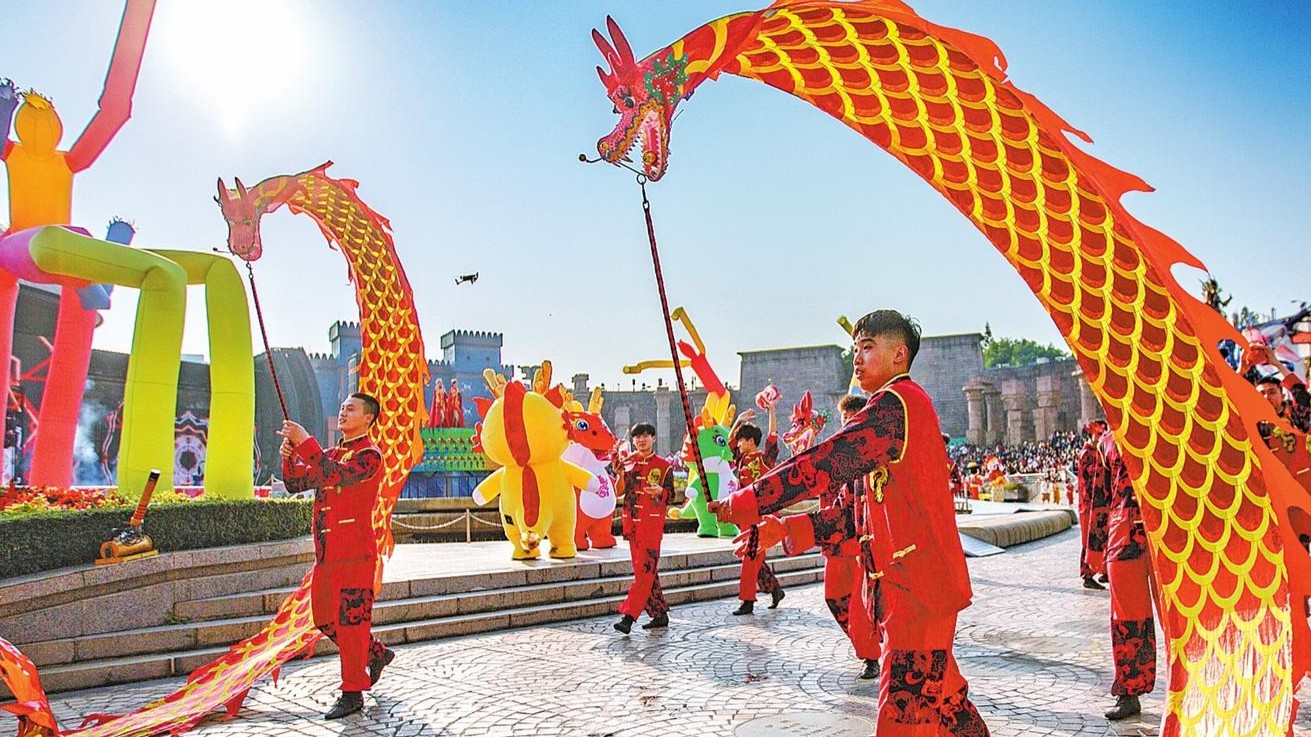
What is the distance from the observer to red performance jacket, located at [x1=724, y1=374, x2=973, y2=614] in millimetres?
2912

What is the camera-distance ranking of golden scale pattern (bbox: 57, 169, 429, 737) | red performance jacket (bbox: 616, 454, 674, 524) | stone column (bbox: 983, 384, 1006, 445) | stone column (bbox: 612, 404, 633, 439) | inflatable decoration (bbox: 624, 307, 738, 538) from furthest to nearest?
stone column (bbox: 983, 384, 1006, 445) → stone column (bbox: 612, 404, 633, 439) → inflatable decoration (bbox: 624, 307, 738, 538) → red performance jacket (bbox: 616, 454, 674, 524) → golden scale pattern (bbox: 57, 169, 429, 737)

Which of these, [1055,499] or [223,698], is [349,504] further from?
[1055,499]

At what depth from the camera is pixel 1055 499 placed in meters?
24.9

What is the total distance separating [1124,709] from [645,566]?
154 inches

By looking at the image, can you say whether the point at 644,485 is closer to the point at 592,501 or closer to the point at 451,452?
the point at 592,501

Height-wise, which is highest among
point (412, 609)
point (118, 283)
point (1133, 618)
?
point (118, 283)

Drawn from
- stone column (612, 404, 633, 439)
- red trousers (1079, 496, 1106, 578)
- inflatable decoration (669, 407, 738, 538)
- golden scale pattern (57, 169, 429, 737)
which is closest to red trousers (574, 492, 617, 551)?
inflatable decoration (669, 407, 738, 538)

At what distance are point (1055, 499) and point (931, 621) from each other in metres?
24.3

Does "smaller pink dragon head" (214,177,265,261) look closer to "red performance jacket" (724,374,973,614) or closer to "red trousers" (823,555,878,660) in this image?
"red trousers" (823,555,878,660)

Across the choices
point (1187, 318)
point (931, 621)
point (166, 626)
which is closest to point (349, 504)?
point (166, 626)

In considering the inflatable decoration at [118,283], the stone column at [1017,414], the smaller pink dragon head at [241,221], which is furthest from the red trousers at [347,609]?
the stone column at [1017,414]

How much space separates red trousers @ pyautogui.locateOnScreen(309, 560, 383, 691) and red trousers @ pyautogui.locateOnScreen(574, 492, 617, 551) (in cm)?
672

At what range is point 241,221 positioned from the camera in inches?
251

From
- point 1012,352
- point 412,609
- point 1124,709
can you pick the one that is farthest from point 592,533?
point 1012,352
